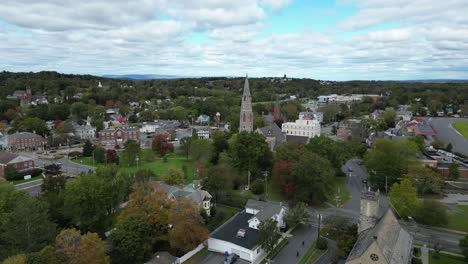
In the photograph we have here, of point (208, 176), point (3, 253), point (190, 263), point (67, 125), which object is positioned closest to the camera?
point (3, 253)

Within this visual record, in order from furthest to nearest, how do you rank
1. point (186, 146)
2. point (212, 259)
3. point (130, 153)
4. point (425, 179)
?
point (186, 146)
point (130, 153)
point (425, 179)
point (212, 259)

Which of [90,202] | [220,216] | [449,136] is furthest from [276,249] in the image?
[449,136]

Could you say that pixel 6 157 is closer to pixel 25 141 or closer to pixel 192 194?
pixel 25 141

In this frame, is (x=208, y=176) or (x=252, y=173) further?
(x=252, y=173)

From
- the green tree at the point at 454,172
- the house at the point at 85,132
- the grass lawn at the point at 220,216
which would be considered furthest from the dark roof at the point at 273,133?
the house at the point at 85,132

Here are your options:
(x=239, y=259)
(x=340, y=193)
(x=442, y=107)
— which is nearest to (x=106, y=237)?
(x=239, y=259)

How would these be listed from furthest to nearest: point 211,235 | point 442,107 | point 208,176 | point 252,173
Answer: point 442,107 → point 252,173 → point 208,176 → point 211,235

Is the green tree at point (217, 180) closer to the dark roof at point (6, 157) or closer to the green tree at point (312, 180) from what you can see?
the green tree at point (312, 180)

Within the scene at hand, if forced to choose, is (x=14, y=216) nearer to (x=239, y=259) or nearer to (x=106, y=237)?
(x=106, y=237)
